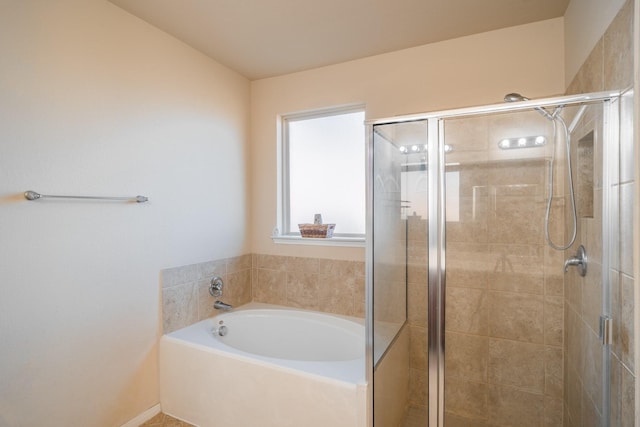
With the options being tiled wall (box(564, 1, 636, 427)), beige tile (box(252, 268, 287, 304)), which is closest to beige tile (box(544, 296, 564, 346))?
tiled wall (box(564, 1, 636, 427))

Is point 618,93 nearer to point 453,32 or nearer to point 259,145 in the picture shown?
point 453,32

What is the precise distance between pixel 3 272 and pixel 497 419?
8.73 ft

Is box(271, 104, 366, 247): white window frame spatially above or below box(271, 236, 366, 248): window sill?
above

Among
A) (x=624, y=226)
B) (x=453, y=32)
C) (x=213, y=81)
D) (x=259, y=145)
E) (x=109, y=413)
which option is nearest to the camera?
(x=624, y=226)

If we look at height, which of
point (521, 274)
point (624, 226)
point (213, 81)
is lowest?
point (521, 274)

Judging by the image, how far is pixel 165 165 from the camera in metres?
2.17

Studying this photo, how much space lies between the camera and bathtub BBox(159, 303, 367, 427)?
1.61 m

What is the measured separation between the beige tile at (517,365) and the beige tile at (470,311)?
114 mm

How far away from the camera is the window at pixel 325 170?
2695 millimetres

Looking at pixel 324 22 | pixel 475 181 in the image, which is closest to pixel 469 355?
pixel 475 181

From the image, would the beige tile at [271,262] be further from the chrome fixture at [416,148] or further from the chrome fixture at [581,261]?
the chrome fixture at [581,261]

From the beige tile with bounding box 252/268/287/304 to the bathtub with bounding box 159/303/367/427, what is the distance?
0.47ft

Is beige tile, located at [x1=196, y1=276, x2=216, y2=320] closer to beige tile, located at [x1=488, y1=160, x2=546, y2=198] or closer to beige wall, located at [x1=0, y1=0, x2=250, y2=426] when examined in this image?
beige wall, located at [x1=0, y1=0, x2=250, y2=426]

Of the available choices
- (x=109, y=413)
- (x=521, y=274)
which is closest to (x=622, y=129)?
(x=521, y=274)
